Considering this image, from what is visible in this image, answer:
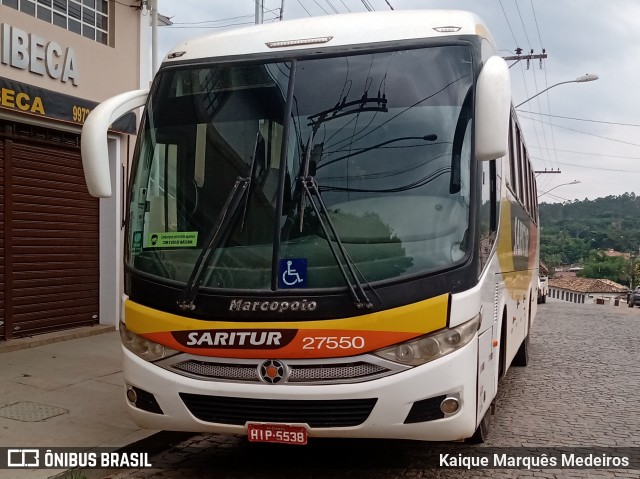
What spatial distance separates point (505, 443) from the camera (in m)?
5.80

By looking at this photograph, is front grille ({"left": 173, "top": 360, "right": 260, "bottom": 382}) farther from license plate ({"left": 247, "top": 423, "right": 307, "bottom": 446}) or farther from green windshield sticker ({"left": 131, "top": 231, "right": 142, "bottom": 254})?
green windshield sticker ({"left": 131, "top": 231, "right": 142, "bottom": 254})

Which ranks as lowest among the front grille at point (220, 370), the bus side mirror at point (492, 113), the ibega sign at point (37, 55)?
the front grille at point (220, 370)

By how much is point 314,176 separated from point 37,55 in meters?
6.08

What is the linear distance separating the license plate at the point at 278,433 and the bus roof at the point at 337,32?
8.24ft

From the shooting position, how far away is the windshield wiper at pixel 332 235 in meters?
4.11

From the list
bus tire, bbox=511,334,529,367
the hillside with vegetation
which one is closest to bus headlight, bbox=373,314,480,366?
bus tire, bbox=511,334,529,367

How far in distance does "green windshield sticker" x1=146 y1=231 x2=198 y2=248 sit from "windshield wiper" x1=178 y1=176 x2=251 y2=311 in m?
0.13

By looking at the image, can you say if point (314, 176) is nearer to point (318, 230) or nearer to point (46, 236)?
point (318, 230)

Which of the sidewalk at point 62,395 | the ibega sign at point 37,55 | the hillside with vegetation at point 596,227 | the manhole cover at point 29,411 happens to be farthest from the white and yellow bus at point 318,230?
the hillside with vegetation at point 596,227

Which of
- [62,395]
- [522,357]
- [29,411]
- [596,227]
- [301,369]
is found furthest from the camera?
[596,227]

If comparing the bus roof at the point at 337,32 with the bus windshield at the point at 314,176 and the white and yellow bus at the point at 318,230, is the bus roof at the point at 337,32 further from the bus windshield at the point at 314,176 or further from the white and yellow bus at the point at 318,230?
the bus windshield at the point at 314,176

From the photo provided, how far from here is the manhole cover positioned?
6.02 meters

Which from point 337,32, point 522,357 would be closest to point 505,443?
point 337,32

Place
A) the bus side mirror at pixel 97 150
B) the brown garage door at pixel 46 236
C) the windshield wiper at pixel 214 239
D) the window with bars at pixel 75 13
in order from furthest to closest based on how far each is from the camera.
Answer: the window with bars at pixel 75 13, the brown garage door at pixel 46 236, the bus side mirror at pixel 97 150, the windshield wiper at pixel 214 239
